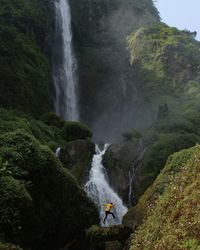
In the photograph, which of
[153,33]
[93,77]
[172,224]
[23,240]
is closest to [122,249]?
[23,240]

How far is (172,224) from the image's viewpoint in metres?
12.1

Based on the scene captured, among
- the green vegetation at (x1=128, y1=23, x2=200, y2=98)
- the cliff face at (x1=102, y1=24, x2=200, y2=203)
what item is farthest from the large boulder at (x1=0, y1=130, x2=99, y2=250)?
the green vegetation at (x1=128, y1=23, x2=200, y2=98)

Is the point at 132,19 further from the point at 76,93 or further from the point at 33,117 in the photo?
the point at 33,117

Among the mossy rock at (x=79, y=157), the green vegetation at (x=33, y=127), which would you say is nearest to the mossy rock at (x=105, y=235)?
the mossy rock at (x=79, y=157)

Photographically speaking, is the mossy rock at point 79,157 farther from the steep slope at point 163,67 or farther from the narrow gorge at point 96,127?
the steep slope at point 163,67

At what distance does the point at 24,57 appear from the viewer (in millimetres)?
40312

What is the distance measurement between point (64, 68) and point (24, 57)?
7.85 meters

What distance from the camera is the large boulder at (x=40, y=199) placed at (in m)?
→ 17.5

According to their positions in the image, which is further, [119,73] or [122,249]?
[119,73]

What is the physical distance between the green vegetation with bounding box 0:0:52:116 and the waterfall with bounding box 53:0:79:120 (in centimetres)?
213

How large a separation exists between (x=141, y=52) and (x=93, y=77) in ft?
20.0

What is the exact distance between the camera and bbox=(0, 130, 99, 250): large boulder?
17.5m

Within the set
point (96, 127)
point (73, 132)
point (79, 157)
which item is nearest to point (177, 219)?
point (79, 157)

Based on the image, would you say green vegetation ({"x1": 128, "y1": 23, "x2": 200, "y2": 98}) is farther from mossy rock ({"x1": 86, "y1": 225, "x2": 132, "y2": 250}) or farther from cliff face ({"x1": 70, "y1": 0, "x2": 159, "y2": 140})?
mossy rock ({"x1": 86, "y1": 225, "x2": 132, "y2": 250})
